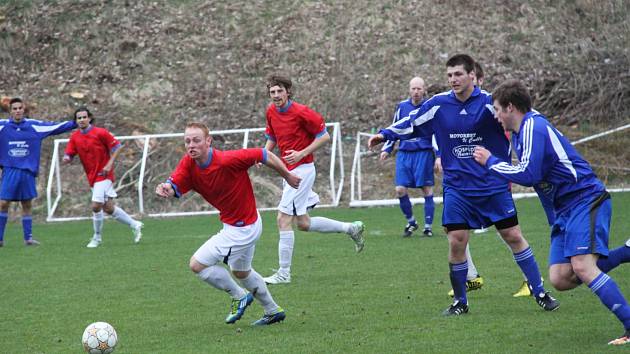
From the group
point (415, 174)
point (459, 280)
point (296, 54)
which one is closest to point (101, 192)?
point (415, 174)

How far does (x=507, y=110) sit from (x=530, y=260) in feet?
5.20

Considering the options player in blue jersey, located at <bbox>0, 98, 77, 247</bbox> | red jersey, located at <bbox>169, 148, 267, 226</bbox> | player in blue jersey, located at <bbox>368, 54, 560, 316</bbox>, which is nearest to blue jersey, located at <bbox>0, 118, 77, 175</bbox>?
player in blue jersey, located at <bbox>0, 98, 77, 247</bbox>

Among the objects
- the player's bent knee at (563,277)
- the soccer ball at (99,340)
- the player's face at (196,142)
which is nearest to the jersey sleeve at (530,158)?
the player's bent knee at (563,277)

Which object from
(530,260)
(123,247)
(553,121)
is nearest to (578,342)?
(530,260)

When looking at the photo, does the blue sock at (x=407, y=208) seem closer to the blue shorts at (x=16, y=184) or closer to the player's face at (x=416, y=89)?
the player's face at (x=416, y=89)

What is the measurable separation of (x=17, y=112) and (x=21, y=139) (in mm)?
426

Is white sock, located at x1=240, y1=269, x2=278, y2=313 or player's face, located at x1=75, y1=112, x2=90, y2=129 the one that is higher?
white sock, located at x1=240, y1=269, x2=278, y2=313

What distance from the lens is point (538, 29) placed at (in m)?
23.2

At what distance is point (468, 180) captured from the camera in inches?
274

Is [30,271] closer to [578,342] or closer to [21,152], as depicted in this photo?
[21,152]

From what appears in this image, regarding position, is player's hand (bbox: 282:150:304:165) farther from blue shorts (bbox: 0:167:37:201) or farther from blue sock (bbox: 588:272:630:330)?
blue shorts (bbox: 0:167:37:201)

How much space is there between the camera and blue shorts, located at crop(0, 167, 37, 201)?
555 inches

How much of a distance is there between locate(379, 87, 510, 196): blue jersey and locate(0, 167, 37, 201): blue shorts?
883 cm

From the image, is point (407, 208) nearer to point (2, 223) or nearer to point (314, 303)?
point (314, 303)
